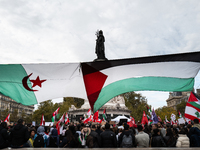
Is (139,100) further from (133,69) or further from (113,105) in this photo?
(133,69)

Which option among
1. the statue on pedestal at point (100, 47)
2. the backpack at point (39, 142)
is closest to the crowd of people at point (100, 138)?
the backpack at point (39, 142)

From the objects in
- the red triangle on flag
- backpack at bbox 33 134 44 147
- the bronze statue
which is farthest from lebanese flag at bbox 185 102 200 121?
the bronze statue

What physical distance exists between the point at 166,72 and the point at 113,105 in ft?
87.7

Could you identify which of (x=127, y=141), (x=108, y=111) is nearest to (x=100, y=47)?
(x=108, y=111)

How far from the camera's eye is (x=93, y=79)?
727cm

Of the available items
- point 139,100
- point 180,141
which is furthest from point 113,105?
point 139,100

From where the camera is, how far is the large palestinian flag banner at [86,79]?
700 cm

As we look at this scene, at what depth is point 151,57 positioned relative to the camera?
6977 mm

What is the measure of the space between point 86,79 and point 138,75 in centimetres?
181

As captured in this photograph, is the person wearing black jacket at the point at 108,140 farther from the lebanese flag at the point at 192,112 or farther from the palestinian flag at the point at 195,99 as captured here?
the lebanese flag at the point at 192,112

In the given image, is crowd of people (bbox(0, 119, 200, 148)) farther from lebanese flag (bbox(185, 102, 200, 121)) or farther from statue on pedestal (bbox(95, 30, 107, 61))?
statue on pedestal (bbox(95, 30, 107, 61))

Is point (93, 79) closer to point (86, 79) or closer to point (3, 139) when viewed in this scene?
point (86, 79)

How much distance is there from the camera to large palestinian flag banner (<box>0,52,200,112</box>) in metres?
7.00

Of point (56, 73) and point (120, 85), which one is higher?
point (56, 73)
